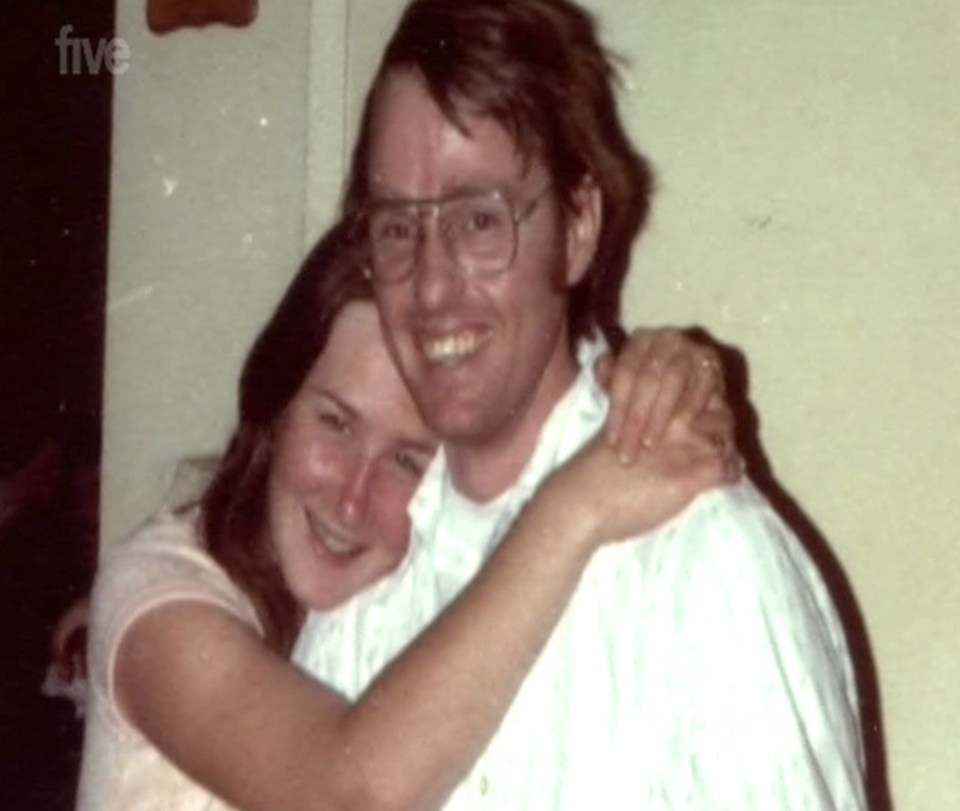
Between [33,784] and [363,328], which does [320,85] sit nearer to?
[363,328]

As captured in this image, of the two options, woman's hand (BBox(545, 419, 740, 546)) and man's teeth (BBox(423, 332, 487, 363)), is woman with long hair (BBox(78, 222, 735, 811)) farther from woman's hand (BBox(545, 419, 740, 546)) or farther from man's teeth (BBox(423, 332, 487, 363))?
man's teeth (BBox(423, 332, 487, 363))

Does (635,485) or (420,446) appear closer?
(635,485)

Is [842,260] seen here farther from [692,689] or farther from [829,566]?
[692,689]

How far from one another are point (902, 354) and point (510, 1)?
0.56 metres

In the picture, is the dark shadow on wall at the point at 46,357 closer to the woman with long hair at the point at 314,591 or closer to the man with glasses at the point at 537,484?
the woman with long hair at the point at 314,591

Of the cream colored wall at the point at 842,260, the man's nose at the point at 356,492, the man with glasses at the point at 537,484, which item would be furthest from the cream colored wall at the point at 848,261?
the man's nose at the point at 356,492

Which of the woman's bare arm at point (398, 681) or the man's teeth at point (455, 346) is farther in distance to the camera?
the man's teeth at point (455, 346)

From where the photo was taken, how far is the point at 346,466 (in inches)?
63.3

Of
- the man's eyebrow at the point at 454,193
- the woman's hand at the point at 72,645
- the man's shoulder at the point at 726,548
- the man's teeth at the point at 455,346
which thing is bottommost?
the woman's hand at the point at 72,645

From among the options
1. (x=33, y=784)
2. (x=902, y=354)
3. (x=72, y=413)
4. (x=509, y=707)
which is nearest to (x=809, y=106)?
(x=902, y=354)

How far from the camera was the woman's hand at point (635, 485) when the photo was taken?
120 cm

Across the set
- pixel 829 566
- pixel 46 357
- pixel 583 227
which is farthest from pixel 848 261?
pixel 46 357

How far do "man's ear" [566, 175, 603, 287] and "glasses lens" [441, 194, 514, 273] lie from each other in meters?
0.07

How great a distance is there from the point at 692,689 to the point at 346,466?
1.80ft
